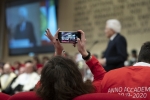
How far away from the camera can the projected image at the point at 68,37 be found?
1.97m

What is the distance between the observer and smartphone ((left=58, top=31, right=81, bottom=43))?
1967 millimetres

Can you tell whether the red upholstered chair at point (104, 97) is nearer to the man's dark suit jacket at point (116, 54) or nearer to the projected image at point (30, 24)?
the man's dark suit jacket at point (116, 54)

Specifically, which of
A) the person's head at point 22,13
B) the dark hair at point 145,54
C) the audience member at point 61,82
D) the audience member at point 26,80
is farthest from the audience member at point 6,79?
the person's head at point 22,13

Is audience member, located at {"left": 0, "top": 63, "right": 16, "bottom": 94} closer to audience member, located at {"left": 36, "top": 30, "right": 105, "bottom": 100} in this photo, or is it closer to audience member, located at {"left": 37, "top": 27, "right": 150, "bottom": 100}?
audience member, located at {"left": 37, "top": 27, "right": 150, "bottom": 100}

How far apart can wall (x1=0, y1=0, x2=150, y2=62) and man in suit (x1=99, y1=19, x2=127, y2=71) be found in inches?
156

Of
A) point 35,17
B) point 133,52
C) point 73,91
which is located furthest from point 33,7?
point 73,91

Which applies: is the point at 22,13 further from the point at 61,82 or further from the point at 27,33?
the point at 61,82

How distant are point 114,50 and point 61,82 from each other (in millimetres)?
2018

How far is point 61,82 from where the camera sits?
1.42 m

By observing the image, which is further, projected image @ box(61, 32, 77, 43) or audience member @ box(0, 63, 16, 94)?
audience member @ box(0, 63, 16, 94)

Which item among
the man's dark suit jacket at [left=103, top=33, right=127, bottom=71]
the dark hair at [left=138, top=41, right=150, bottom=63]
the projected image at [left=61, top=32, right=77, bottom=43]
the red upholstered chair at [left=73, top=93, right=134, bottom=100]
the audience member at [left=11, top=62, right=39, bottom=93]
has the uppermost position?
the projected image at [left=61, top=32, right=77, bottom=43]

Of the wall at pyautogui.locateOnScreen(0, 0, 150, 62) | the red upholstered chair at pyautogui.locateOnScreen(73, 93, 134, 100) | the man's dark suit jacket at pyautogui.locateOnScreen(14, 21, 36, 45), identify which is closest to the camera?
the red upholstered chair at pyautogui.locateOnScreen(73, 93, 134, 100)

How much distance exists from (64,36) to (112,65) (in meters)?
1.34

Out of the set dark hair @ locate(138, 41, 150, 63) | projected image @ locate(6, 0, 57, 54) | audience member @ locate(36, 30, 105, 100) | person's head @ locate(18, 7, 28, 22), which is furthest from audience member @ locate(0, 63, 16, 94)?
person's head @ locate(18, 7, 28, 22)
